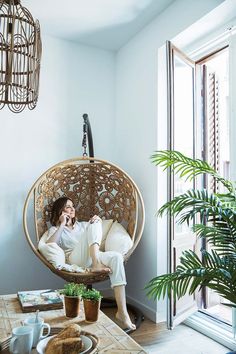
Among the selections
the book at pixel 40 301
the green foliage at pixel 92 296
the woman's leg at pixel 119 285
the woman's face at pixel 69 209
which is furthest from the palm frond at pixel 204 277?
the woman's face at pixel 69 209

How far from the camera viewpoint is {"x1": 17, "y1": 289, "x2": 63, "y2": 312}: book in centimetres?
158

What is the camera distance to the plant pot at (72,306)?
1492 mm

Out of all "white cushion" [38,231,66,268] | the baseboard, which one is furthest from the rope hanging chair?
the baseboard

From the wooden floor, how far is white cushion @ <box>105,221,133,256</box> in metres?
0.61

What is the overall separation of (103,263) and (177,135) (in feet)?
3.81

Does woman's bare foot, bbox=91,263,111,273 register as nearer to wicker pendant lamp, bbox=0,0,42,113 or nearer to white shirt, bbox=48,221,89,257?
white shirt, bbox=48,221,89,257

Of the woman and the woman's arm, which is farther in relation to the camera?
the woman's arm

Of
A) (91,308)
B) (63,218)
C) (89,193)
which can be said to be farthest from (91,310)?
(89,193)

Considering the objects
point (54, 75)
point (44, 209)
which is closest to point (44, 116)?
point (54, 75)


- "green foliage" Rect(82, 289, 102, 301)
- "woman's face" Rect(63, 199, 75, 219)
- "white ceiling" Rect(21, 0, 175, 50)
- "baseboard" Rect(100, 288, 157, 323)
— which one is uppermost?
"white ceiling" Rect(21, 0, 175, 50)

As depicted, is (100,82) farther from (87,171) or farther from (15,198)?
(15,198)

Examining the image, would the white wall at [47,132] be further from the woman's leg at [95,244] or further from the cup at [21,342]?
the cup at [21,342]

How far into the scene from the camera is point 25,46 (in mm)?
1568

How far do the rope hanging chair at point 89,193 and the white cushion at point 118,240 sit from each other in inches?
3.1
